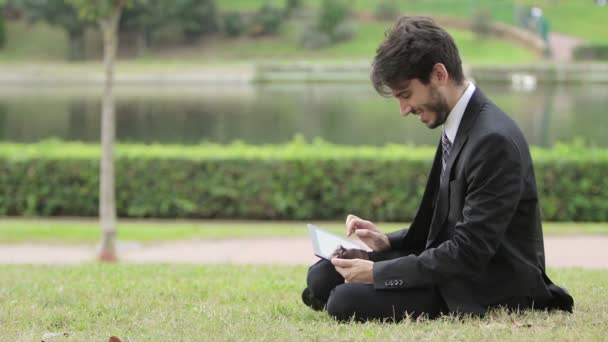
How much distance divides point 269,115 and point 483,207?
87.9 feet

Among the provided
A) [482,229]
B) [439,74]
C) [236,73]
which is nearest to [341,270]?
[482,229]

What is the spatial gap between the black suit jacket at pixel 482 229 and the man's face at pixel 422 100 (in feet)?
0.41

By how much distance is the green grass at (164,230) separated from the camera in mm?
10562

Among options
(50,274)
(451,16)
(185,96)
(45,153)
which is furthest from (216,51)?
(50,274)

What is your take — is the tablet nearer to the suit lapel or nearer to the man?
the man

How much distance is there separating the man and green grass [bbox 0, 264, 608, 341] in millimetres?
122

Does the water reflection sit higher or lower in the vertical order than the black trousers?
lower

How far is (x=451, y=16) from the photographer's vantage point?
228 ft

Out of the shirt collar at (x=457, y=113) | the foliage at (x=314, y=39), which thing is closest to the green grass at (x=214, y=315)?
the shirt collar at (x=457, y=113)

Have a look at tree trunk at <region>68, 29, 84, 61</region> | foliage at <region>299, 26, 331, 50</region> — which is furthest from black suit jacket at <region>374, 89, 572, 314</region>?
tree trunk at <region>68, 29, 84, 61</region>

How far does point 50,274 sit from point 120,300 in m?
1.72

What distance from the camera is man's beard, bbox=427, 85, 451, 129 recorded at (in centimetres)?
377

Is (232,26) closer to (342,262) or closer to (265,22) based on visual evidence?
(265,22)

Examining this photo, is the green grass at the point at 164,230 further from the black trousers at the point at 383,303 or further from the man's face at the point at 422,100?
the man's face at the point at 422,100
